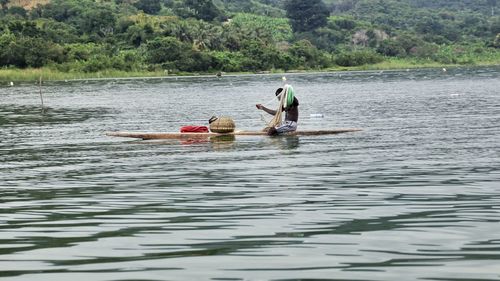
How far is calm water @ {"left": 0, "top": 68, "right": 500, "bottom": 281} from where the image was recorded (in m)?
13.1

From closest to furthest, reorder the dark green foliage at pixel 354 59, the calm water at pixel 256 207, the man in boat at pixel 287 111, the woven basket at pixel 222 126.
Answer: the calm water at pixel 256 207 → the man in boat at pixel 287 111 → the woven basket at pixel 222 126 → the dark green foliage at pixel 354 59

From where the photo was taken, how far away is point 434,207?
58.3 feet

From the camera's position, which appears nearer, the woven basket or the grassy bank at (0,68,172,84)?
the woven basket

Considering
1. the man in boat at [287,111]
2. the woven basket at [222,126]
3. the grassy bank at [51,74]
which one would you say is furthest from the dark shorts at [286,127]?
the grassy bank at [51,74]

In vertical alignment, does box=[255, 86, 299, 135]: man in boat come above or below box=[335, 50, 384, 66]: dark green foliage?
above

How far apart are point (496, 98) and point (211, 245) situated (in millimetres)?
55556

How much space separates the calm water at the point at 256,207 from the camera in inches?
515

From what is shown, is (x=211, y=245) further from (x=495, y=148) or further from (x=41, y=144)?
(x=41, y=144)

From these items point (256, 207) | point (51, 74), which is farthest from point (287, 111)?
point (51, 74)

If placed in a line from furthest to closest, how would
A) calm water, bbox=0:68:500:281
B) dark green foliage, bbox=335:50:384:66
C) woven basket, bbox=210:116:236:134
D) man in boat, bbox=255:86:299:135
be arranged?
dark green foliage, bbox=335:50:384:66 < woven basket, bbox=210:116:236:134 < man in boat, bbox=255:86:299:135 < calm water, bbox=0:68:500:281

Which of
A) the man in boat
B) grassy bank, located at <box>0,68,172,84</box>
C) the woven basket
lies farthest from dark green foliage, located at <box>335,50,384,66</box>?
the woven basket

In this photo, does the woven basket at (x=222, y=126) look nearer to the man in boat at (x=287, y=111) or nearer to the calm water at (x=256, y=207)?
the calm water at (x=256, y=207)

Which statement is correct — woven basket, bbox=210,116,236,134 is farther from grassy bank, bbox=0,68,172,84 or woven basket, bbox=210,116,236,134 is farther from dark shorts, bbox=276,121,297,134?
grassy bank, bbox=0,68,172,84

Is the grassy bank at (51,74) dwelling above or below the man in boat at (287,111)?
below
